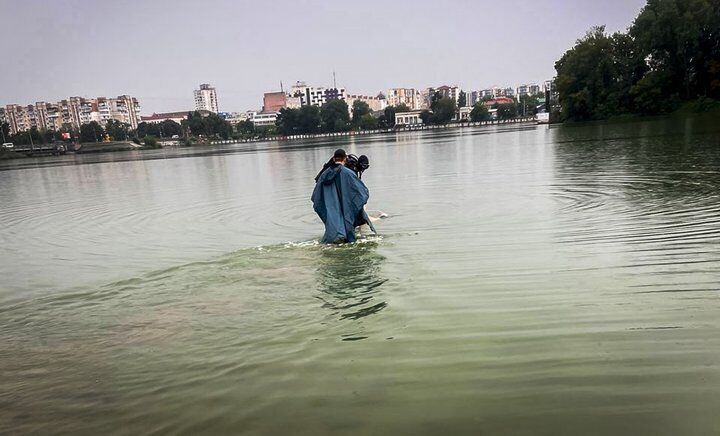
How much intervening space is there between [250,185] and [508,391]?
19841 mm

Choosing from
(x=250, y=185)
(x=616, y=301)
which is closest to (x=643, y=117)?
(x=250, y=185)

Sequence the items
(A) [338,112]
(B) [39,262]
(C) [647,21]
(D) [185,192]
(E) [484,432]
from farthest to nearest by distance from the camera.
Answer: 1. (A) [338,112]
2. (C) [647,21]
3. (D) [185,192]
4. (B) [39,262]
5. (E) [484,432]

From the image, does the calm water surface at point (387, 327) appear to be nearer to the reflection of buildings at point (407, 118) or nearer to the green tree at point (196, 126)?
the green tree at point (196, 126)

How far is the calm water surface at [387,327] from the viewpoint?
3.57 m

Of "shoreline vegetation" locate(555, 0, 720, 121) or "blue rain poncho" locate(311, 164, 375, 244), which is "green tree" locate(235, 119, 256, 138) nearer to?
"shoreline vegetation" locate(555, 0, 720, 121)

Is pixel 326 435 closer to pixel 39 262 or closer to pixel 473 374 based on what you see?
pixel 473 374

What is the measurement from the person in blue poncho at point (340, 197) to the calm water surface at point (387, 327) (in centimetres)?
44

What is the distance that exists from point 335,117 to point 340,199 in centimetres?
17427

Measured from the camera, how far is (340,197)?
924 cm

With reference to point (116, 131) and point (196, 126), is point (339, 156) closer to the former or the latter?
point (196, 126)

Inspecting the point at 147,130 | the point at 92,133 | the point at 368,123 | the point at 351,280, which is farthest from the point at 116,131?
the point at 351,280

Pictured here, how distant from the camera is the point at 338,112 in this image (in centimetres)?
18000

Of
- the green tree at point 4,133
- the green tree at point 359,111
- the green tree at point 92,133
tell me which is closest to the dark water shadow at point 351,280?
the green tree at point 4,133

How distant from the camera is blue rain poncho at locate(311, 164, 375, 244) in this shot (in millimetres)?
9117
